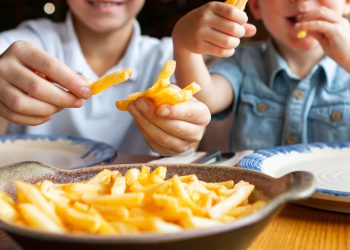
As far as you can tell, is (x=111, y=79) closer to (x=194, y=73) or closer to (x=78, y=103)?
(x=78, y=103)

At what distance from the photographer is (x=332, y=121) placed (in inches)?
64.5

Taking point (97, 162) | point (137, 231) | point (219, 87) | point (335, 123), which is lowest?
point (335, 123)

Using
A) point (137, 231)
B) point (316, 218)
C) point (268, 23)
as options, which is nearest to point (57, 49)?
point (268, 23)

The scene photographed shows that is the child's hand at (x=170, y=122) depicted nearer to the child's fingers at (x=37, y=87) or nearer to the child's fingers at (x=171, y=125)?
the child's fingers at (x=171, y=125)

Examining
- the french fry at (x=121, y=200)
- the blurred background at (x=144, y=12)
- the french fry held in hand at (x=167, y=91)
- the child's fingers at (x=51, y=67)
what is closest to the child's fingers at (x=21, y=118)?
the child's fingers at (x=51, y=67)

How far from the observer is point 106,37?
189 cm

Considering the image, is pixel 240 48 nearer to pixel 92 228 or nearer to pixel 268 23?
pixel 268 23

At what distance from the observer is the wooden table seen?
2.28ft

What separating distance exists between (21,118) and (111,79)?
356 mm

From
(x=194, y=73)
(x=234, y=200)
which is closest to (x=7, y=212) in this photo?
(x=234, y=200)

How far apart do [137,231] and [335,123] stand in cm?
124

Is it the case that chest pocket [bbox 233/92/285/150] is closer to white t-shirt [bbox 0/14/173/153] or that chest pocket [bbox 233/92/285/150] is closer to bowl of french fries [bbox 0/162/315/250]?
white t-shirt [bbox 0/14/173/153]

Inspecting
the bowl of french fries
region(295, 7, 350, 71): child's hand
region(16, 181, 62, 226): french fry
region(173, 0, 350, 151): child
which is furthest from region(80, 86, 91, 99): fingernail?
region(295, 7, 350, 71): child's hand

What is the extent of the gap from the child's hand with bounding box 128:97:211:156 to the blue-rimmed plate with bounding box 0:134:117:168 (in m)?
0.14
